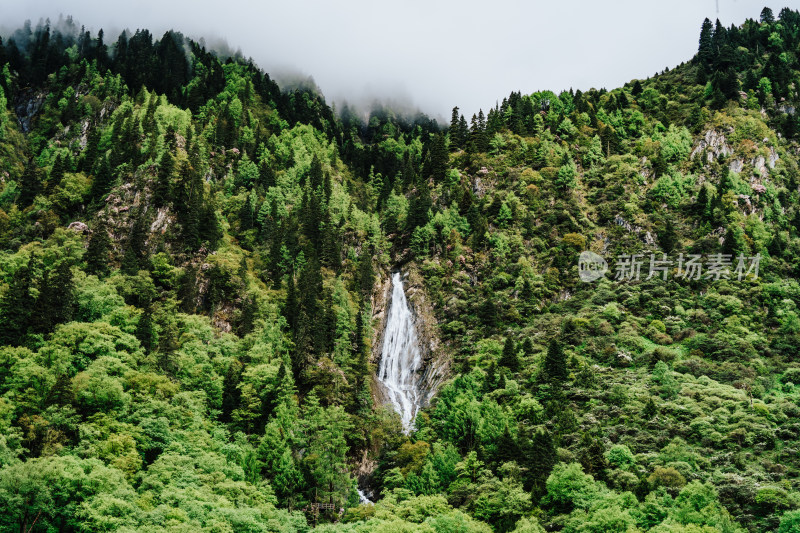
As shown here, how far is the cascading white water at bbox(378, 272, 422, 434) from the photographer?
106 m

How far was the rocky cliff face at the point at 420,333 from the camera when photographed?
349ft

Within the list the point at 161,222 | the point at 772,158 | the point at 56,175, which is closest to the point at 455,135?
the point at 772,158

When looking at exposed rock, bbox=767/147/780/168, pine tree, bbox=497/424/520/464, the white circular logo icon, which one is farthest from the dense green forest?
exposed rock, bbox=767/147/780/168

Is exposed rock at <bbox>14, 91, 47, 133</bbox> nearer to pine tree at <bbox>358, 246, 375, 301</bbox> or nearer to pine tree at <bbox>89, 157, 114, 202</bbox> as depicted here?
pine tree at <bbox>89, 157, 114, 202</bbox>

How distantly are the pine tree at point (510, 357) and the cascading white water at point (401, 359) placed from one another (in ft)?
56.9

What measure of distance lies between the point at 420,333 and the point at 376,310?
9.59m

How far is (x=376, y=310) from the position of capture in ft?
392

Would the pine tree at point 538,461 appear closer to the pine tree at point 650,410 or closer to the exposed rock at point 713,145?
the pine tree at point 650,410

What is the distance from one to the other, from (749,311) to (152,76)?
14870cm

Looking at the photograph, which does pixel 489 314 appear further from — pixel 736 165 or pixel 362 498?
pixel 736 165

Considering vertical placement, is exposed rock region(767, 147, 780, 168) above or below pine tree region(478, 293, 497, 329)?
above

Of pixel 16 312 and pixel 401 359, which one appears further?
pixel 401 359

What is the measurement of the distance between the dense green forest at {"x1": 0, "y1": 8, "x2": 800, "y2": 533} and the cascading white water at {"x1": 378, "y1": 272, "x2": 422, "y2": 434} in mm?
3858

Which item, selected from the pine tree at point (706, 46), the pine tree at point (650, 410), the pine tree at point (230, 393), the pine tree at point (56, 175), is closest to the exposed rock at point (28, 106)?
the pine tree at point (56, 175)
